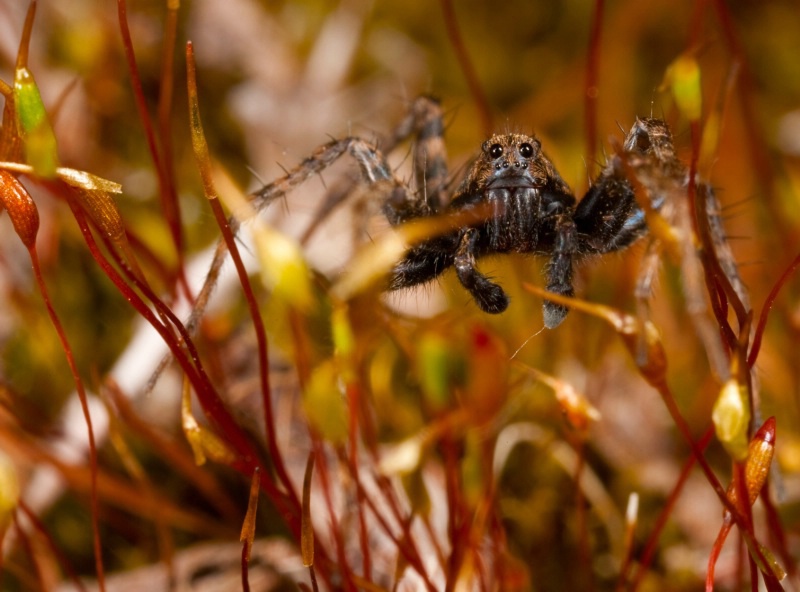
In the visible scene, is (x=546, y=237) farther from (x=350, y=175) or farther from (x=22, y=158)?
(x=22, y=158)

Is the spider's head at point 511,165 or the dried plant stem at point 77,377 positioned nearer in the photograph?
the dried plant stem at point 77,377

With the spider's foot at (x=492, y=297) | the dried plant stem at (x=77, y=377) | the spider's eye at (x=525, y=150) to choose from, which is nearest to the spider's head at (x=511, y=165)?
the spider's eye at (x=525, y=150)

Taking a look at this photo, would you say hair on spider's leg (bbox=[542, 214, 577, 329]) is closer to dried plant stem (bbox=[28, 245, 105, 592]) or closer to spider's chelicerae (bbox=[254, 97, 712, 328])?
spider's chelicerae (bbox=[254, 97, 712, 328])

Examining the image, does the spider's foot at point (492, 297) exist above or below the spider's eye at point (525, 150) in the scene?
below

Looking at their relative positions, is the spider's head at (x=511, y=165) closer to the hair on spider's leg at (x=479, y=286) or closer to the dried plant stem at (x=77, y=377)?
the hair on spider's leg at (x=479, y=286)

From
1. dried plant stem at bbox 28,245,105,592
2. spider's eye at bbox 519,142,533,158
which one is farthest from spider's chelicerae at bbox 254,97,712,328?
dried plant stem at bbox 28,245,105,592

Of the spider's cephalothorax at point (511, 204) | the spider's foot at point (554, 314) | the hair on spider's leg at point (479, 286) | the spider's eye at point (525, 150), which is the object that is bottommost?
the spider's foot at point (554, 314)

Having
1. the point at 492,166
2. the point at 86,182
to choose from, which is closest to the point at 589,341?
the point at 492,166
